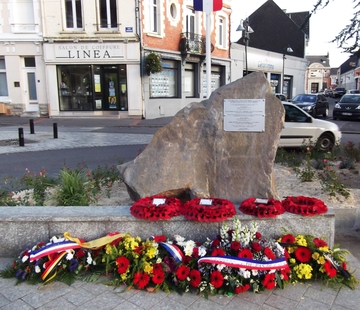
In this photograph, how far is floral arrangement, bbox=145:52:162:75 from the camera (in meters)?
20.1

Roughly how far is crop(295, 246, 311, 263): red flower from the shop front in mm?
18526

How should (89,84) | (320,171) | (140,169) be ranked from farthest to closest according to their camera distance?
(89,84), (320,171), (140,169)

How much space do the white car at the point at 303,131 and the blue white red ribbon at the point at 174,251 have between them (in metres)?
7.59

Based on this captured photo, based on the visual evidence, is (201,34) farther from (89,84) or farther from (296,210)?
(296,210)

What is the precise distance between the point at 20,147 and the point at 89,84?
10.5 m

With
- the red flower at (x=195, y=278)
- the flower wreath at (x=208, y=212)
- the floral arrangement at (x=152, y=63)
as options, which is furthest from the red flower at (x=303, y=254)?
the floral arrangement at (x=152, y=63)

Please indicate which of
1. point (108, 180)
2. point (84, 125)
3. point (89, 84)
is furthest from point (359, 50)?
point (89, 84)

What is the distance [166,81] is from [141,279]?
20710mm

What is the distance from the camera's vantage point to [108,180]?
5.86 m

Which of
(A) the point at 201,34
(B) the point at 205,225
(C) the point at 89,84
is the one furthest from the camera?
(A) the point at 201,34

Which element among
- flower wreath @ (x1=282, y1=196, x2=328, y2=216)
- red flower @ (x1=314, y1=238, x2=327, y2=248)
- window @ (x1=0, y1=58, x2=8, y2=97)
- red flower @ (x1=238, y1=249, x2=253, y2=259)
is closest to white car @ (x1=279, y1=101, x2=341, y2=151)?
flower wreath @ (x1=282, y1=196, x2=328, y2=216)

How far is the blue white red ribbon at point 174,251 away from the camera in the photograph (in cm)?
328

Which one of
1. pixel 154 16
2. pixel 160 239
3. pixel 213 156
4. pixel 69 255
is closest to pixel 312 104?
pixel 154 16

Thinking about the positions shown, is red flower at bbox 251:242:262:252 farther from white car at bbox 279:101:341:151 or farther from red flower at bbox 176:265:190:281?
white car at bbox 279:101:341:151
